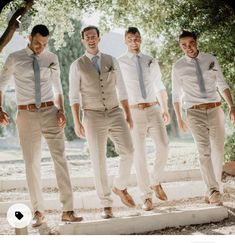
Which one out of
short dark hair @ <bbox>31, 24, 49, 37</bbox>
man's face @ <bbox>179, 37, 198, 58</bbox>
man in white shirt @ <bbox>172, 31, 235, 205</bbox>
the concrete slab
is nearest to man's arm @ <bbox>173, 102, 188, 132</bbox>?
man in white shirt @ <bbox>172, 31, 235, 205</bbox>

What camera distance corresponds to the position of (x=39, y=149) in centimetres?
371

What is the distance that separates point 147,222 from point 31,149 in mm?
1101

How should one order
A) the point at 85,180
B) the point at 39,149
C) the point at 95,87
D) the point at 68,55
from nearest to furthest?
the point at 39,149 → the point at 95,87 → the point at 85,180 → the point at 68,55

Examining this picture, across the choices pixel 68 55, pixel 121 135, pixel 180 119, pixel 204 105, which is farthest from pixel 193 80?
pixel 68 55

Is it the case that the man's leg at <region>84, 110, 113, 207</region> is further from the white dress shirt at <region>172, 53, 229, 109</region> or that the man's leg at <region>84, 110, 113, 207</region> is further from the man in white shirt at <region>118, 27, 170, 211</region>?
the white dress shirt at <region>172, 53, 229, 109</region>

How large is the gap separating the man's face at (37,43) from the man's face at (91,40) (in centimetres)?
33

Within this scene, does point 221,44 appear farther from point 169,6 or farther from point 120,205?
point 120,205

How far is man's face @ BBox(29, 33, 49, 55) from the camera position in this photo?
3.70 meters

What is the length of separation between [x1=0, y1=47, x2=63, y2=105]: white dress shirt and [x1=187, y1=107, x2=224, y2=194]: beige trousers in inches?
50.6

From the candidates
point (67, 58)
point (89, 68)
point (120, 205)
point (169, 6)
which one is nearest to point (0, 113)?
point (89, 68)

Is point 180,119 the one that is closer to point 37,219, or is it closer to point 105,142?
point 105,142

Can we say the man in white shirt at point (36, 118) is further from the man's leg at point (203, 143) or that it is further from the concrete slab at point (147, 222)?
the man's leg at point (203, 143)

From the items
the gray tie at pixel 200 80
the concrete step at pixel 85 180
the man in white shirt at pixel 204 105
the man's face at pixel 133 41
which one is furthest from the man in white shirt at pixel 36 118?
the concrete step at pixel 85 180

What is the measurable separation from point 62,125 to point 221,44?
116 inches
